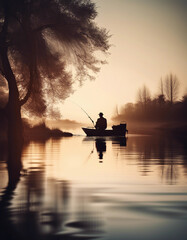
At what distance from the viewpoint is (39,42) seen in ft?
95.5

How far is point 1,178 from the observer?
9.50 meters

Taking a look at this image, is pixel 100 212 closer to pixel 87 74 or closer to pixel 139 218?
pixel 139 218

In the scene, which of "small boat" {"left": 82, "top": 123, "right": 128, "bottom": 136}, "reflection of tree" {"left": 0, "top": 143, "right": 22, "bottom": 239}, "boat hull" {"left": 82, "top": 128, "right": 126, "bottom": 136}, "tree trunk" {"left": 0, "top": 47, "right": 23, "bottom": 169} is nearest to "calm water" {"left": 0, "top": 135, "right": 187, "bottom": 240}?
"reflection of tree" {"left": 0, "top": 143, "right": 22, "bottom": 239}

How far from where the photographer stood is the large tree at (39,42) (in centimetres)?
2852

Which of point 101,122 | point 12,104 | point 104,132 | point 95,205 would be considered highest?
point 12,104

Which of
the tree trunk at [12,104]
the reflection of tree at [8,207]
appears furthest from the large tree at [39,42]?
the reflection of tree at [8,207]

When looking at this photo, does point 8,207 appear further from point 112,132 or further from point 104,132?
point 112,132

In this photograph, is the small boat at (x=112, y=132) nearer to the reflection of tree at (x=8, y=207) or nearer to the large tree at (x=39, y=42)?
the large tree at (x=39, y=42)

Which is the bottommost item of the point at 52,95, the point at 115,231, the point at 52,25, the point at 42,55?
the point at 115,231

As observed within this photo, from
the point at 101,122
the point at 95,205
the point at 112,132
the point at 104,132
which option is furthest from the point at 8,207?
the point at 112,132

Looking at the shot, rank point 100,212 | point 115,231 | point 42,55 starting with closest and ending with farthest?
point 115,231 → point 100,212 → point 42,55

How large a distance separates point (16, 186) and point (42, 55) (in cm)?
2139

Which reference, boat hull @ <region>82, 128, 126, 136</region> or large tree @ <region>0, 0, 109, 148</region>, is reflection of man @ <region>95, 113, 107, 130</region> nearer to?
boat hull @ <region>82, 128, 126, 136</region>

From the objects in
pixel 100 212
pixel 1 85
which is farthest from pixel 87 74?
pixel 100 212
